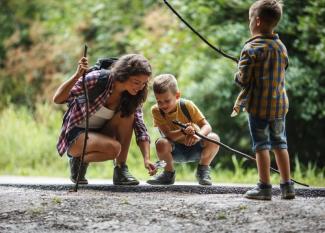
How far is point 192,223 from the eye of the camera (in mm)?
3770

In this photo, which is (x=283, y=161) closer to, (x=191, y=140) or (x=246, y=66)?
(x=246, y=66)

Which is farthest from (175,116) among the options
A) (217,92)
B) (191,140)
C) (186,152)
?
(217,92)

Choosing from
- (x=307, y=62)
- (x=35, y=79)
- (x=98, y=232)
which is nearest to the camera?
(x=98, y=232)

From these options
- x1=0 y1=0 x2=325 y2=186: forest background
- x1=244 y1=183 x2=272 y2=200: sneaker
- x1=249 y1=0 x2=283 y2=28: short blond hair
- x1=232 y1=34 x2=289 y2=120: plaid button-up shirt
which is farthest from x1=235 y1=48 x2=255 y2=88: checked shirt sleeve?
x1=0 y1=0 x2=325 y2=186: forest background

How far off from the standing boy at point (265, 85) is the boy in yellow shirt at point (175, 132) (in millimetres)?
955

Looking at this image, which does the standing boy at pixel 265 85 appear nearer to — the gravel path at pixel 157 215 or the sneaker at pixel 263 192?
the sneaker at pixel 263 192

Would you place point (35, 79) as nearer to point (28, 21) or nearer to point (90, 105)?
point (28, 21)

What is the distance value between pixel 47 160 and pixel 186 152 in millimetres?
4864

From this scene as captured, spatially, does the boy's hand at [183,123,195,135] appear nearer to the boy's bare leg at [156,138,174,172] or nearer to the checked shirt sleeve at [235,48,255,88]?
the boy's bare leg at [156,138,174,172]

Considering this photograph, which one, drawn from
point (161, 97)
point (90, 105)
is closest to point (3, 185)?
point (90, 105)

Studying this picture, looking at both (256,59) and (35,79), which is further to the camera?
(35,79)

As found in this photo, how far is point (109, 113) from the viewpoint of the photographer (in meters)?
5.36

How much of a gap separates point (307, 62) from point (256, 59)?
18.5 ft

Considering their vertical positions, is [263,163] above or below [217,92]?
below
